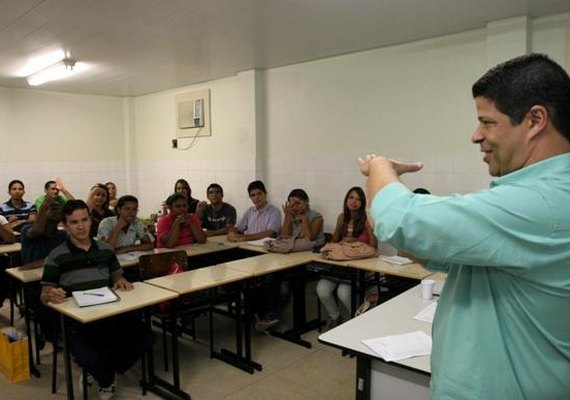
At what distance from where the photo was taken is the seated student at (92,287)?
113 inches

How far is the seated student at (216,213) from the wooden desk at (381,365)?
143 inches

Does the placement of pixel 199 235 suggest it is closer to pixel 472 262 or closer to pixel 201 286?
pixel 201 286

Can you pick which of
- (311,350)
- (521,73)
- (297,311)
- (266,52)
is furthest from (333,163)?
(521,73)

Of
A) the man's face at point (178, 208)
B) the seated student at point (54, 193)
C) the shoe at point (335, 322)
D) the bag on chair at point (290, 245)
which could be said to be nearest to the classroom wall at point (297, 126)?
the seated student at point (54, 193)

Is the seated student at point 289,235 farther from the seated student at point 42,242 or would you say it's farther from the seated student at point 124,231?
the seated student at point 42,242

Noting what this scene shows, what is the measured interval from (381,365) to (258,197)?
3.46m

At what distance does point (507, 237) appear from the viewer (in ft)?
2.64

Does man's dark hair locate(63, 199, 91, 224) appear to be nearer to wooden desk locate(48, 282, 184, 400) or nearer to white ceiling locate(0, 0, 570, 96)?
wooden desk locate(48, 282, 184, 400)

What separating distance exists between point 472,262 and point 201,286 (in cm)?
259

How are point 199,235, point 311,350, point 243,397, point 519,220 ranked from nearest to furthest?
point 519,220, point 243,397, point 311,350, point 199,235

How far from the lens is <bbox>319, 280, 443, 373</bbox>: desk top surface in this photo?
1898mm

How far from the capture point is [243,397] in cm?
313

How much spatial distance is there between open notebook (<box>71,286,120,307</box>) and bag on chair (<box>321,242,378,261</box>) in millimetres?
1822

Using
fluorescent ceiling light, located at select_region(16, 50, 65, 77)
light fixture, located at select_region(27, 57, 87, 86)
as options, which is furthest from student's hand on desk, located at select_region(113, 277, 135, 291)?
light fixture, located at select_region(27, 57, 87, 86)
